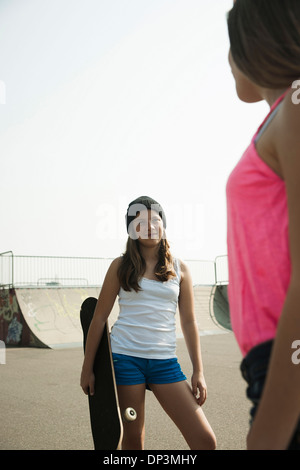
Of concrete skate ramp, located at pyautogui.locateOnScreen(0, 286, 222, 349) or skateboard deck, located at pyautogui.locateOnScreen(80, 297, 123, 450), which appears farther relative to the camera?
concrete skate ramp, located at pyautogui.locateOnScreen(0, 286, 222, 349)

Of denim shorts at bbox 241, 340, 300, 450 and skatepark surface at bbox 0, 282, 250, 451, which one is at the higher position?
denim shorts at bbox 241, 340, 300, 450

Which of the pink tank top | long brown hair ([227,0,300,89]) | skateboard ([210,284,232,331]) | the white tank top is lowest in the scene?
skateboard ([210,284,232,331])

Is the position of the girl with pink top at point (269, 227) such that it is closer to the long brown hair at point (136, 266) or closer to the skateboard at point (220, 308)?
the long brown hair at point (136, 266)

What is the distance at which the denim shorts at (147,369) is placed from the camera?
9.71ft

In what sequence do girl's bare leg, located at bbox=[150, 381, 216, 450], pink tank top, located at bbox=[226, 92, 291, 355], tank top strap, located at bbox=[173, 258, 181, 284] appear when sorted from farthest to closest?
1. tank top strap, located at bbox=[173, 258, 181, 284]
2. girl's bare leg, located at bbox=[150, 381, 216, 450]
3. pink tank top, located at bbox=[226, 92, 291, 355]

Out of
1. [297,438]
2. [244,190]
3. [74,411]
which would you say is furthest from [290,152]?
[74,411]

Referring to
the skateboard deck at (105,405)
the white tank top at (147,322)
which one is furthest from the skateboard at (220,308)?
the skateboard deck at (105,405)

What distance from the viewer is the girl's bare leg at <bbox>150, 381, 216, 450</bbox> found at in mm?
2812

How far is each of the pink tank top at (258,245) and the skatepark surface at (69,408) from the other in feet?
11.7

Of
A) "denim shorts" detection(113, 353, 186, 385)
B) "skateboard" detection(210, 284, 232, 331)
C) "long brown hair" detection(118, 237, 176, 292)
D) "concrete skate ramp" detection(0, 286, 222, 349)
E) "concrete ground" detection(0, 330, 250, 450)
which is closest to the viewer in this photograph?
"denim shorts" detection(113, 353, 186, 385)

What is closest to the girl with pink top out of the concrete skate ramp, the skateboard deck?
the skateboard deck

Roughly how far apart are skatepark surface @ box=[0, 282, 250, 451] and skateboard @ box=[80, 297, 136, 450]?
65.7 inches

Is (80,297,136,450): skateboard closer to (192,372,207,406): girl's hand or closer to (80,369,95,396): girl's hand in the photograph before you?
(80,369,95,396): girl's hand
